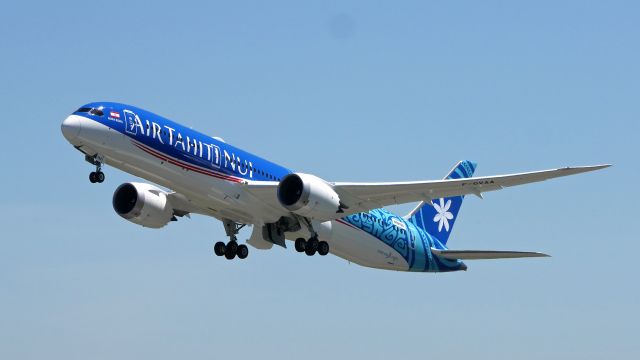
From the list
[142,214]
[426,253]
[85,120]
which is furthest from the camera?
[426,253]

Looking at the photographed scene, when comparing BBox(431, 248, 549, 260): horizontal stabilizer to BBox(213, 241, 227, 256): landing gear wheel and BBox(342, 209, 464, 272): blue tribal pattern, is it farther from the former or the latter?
BBox(213, 241, 227, 256): landing gear wheel

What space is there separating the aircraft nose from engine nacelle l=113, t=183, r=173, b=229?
24.5 feet

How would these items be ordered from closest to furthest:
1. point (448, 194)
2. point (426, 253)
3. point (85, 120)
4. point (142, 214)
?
point (85, 120) → point (448, 194) → point (142, 214) → point (426, 253)

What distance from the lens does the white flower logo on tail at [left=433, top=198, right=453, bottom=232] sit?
183 ft

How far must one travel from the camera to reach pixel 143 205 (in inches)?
1853

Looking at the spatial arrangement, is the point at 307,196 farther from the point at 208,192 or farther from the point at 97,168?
the point at 97,168

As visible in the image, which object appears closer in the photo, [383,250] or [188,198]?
[188,198]

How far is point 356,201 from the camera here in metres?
45.2

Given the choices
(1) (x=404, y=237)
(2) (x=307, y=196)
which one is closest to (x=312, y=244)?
(2) (x=307, y=196)

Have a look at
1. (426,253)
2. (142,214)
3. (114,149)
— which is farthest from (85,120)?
(426,253)

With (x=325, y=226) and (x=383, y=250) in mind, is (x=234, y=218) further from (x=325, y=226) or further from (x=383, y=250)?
(x=383, y=250)

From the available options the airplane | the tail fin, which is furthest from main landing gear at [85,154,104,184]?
the tail fin

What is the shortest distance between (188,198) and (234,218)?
2.85m

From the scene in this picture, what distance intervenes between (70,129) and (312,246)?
1129cm
